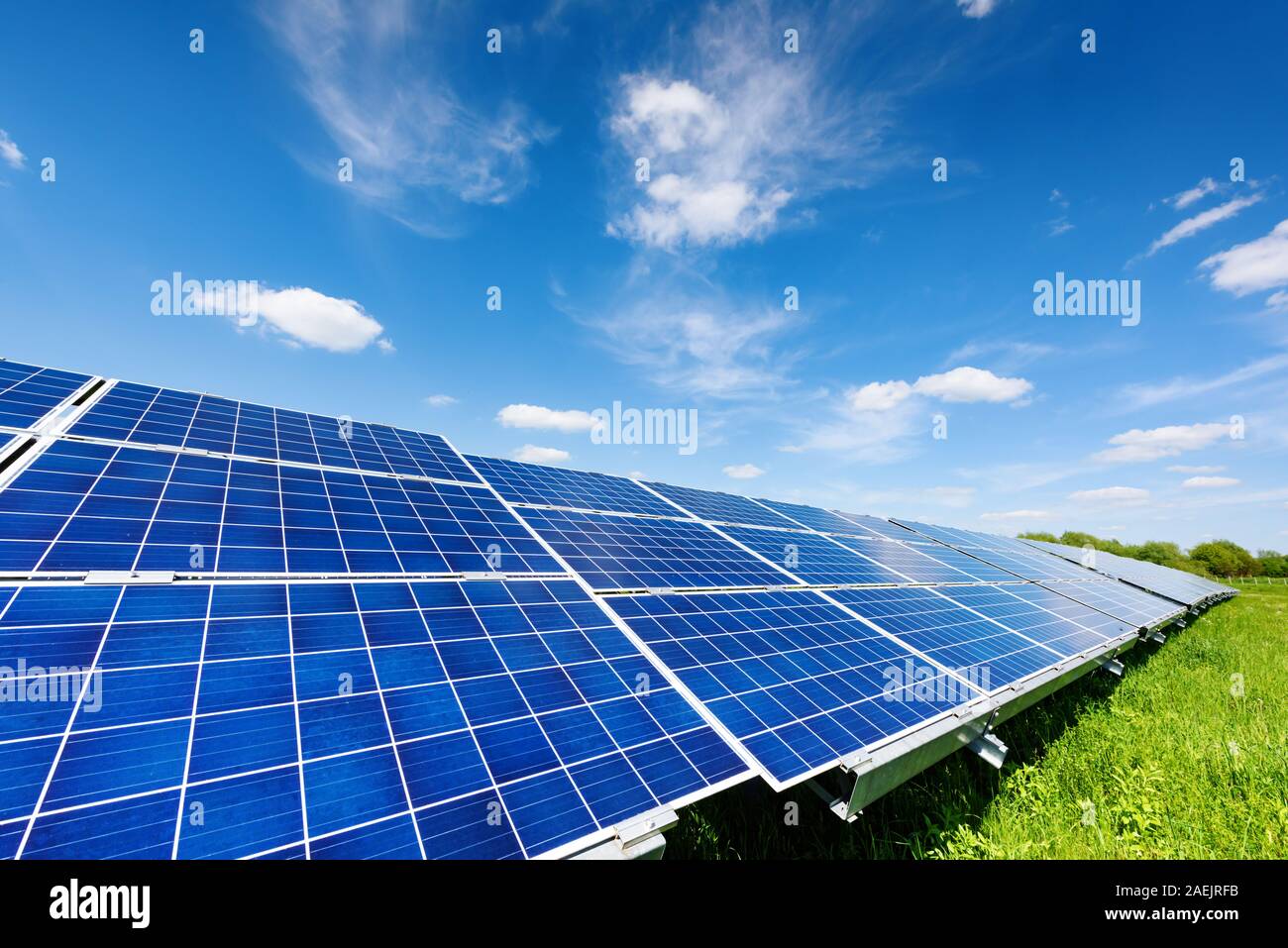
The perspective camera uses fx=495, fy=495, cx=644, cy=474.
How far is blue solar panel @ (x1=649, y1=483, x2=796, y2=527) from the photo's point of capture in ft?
53.2

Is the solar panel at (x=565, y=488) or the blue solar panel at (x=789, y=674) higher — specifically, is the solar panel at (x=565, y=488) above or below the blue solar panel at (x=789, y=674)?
above

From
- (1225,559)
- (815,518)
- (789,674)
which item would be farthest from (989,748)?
(1225,559)

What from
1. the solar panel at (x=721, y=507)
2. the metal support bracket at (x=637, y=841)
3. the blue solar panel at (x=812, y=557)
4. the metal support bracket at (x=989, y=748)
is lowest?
the metal support bracket at (x=989, y=748)

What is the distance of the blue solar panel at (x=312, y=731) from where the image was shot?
3139 mm

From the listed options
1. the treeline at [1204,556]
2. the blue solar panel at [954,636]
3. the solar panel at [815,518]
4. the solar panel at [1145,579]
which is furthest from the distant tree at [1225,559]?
the blue solar panel at [954,636]

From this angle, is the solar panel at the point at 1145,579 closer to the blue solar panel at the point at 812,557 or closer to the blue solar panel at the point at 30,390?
the blue solar panel at the point at 812,557

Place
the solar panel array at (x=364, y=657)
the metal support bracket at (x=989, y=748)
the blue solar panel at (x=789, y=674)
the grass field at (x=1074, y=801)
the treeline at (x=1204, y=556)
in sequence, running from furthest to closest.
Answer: the treeline at (x=1204, y=556)
the metal support bracket at (x=989, y=748)
the grass field at (x=1074, y=801)
the blue solar panel at (x=789, y=674)
the solar panel array at (x=364, y=657)

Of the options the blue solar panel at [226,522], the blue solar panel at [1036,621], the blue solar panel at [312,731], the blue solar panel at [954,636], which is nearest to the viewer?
the blue solar panel at [312,731]

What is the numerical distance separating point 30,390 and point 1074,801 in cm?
1783

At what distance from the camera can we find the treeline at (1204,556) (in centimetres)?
9075

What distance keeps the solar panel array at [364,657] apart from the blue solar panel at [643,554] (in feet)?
0.34

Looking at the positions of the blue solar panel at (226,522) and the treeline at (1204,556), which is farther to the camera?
the treeline at (1204,556)
